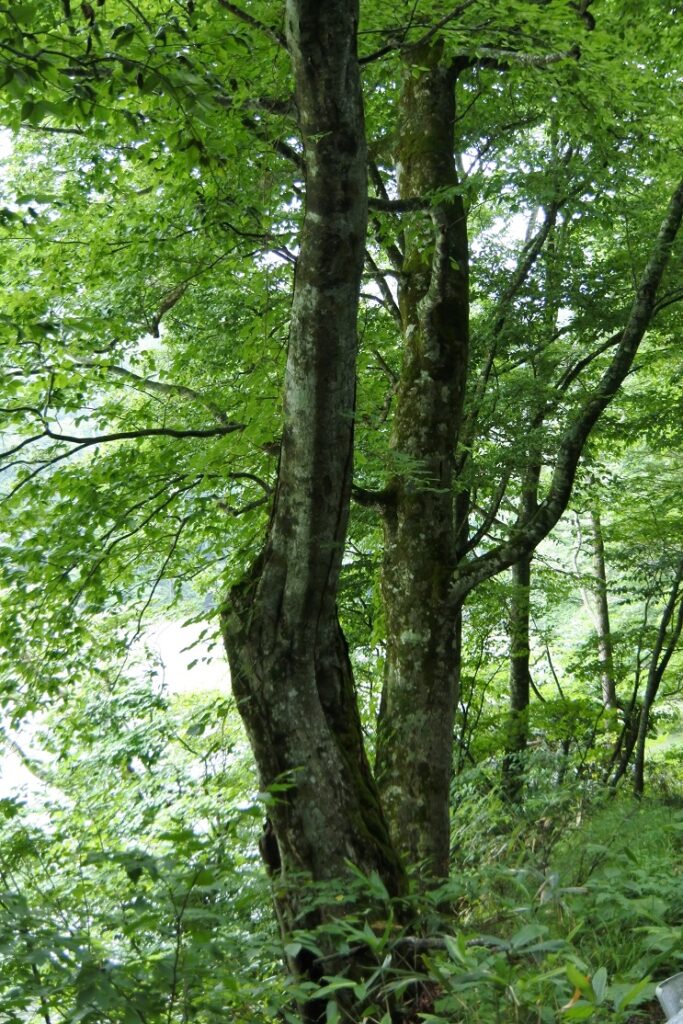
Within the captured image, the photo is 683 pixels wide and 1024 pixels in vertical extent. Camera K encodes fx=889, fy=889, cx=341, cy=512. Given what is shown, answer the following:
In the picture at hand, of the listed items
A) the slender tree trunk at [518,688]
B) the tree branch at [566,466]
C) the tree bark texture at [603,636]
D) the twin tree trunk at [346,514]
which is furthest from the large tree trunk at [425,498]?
the tree bark texture at [603,636]

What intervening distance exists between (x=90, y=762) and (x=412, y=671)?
194 inches

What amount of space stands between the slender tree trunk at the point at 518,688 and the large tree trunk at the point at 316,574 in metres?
3.62

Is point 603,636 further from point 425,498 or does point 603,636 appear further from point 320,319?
point 320,319

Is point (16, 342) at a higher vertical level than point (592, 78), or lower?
lower

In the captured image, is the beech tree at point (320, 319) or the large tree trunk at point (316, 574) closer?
the large tree trunk at point (316, 574)

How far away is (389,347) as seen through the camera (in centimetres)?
899

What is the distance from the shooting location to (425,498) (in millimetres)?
5789

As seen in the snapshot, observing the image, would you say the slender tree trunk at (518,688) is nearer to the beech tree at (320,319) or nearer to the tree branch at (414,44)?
the beech tree at (320,319)

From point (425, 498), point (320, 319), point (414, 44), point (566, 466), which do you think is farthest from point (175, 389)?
point (320, 319)

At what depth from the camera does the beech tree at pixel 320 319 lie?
12.4 feet

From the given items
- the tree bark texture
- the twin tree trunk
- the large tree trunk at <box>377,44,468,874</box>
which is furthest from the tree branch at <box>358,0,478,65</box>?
the tree bark texture

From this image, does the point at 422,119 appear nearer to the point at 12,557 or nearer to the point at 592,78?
the point at 592,78

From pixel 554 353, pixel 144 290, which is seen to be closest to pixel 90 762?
pixel 144 290

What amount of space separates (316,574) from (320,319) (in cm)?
113
